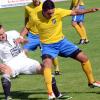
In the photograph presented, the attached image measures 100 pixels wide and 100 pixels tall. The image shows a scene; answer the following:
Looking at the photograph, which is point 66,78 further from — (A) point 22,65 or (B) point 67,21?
(B) point 67,21

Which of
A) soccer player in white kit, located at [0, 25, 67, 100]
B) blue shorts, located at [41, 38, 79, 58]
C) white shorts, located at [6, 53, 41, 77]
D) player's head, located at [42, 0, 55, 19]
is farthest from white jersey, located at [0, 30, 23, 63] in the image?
player's head, located at [42, 0, 55, 19]

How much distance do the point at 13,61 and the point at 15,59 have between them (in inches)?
2.7

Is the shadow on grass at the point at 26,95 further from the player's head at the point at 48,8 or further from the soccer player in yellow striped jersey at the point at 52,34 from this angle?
the player's head at the point at 48,8

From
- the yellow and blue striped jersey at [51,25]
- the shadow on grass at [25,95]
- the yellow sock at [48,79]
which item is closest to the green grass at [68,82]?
the shadow on grass at [25,95]

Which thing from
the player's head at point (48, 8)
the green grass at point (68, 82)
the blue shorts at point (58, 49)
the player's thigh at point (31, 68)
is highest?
the player's head at point (48, 8)

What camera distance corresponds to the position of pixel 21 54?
10.0 metres

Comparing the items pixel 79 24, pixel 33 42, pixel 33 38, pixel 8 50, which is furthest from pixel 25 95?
pixel 79 24

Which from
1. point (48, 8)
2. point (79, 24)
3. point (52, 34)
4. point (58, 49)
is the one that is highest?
point (48, 8)

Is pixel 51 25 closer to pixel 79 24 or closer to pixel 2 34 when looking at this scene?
pixel 2 34

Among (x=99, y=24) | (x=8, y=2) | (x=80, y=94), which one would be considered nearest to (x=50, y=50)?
(x=80, y=94)

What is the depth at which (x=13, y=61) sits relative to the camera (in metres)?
9.77

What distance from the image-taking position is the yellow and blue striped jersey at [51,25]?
966 centimetres

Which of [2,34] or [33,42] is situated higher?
[2,34]

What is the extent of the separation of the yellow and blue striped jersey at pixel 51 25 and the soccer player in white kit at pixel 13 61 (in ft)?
1.44
